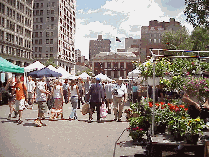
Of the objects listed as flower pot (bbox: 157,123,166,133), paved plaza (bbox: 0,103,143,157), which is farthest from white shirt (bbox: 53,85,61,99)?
flower pot (bbox: 157,123,166,133)

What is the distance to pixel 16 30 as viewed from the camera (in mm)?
58562

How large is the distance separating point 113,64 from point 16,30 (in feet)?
172

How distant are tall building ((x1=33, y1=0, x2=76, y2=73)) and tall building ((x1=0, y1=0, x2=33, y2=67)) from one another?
44.3ft

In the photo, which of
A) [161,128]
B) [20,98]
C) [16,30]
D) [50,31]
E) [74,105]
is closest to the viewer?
[161,128]

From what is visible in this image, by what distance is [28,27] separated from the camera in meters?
Result: 65.1

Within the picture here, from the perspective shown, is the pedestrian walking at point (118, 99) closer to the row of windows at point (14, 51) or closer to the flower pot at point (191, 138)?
the flower pot at point (191, 138)

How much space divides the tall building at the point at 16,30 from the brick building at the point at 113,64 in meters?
42.6

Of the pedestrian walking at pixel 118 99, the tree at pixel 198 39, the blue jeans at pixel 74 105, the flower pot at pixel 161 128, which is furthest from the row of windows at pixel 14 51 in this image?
the flower pot at pixel 161 128

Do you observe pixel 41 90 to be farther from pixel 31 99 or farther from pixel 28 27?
pixel 28 27

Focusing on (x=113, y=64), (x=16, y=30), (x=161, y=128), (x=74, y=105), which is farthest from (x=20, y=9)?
(x=161, y=128)

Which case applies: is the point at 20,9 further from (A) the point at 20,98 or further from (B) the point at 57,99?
(A) the point at 20,98

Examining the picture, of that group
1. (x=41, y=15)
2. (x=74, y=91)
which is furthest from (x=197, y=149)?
(x=41, y=15)

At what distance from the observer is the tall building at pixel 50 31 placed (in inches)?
3113

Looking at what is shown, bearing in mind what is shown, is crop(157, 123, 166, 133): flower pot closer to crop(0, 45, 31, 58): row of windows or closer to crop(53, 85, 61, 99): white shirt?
crop(53, 85, 61, 99): white shirt
